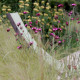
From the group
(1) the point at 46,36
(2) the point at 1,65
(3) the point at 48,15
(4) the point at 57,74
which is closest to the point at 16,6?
(3) the point at 48,15

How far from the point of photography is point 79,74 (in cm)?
221

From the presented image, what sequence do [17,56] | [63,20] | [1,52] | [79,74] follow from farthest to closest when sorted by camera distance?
[63,20], [1,52], [17,56], [79,74]

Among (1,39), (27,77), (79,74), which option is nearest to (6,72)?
(27,77)

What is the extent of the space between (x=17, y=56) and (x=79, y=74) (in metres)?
1.15

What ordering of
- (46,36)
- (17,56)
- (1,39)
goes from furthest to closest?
(46,36) → (1,39) → (17,56)

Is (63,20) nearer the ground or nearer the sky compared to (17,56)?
nearer the ground

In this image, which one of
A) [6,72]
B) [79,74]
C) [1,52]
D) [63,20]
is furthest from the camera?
[63,20]

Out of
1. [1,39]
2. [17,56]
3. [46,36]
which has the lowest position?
[46,36]

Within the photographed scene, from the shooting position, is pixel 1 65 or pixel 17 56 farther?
pixel 17 56

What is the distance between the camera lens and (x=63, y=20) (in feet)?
20.1

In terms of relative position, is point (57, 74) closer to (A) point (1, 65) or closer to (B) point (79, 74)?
(B) point (79, 74)

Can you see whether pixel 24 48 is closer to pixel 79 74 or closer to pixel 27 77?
pixel 27 77

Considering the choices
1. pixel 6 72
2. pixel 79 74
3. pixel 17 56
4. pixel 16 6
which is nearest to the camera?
pixel 79 74

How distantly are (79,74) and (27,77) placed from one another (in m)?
0.60
